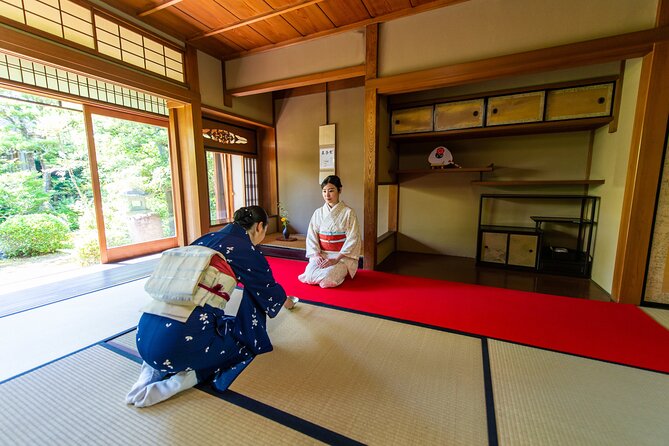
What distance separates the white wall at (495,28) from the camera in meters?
2.24

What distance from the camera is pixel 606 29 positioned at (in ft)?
7.40

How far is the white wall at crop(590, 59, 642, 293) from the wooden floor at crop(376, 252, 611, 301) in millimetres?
208

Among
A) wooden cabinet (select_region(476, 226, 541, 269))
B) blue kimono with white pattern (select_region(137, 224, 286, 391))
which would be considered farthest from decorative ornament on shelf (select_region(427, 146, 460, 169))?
blue kimono with white pattern (select_region(137, 224, 286, 391))

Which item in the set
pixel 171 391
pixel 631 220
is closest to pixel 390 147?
pixel 631 220

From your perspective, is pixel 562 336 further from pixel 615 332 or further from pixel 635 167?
pixel 635 167

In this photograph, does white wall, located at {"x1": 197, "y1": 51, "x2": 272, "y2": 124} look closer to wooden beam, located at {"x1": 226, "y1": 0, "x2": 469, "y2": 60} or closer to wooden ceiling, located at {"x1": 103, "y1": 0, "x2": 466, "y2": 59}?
wooden ceiling, located at {"x1": 103, "y1": 0, "x2": 466, "y2": 59}

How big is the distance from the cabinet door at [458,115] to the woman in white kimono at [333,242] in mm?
1567

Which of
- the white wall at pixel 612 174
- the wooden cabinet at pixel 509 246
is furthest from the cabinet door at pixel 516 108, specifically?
the wooden cabinet at pixel 509 246

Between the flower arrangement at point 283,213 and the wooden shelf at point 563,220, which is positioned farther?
the flower arrangement at point 283,213

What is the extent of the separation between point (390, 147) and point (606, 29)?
223cm

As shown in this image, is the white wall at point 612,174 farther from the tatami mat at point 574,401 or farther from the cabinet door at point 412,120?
the cabinet door at point 412,120

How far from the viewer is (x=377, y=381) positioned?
4.79 feet

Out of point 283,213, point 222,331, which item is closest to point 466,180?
point 283,213

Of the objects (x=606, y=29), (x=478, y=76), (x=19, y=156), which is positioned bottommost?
(x=19, y=156)
